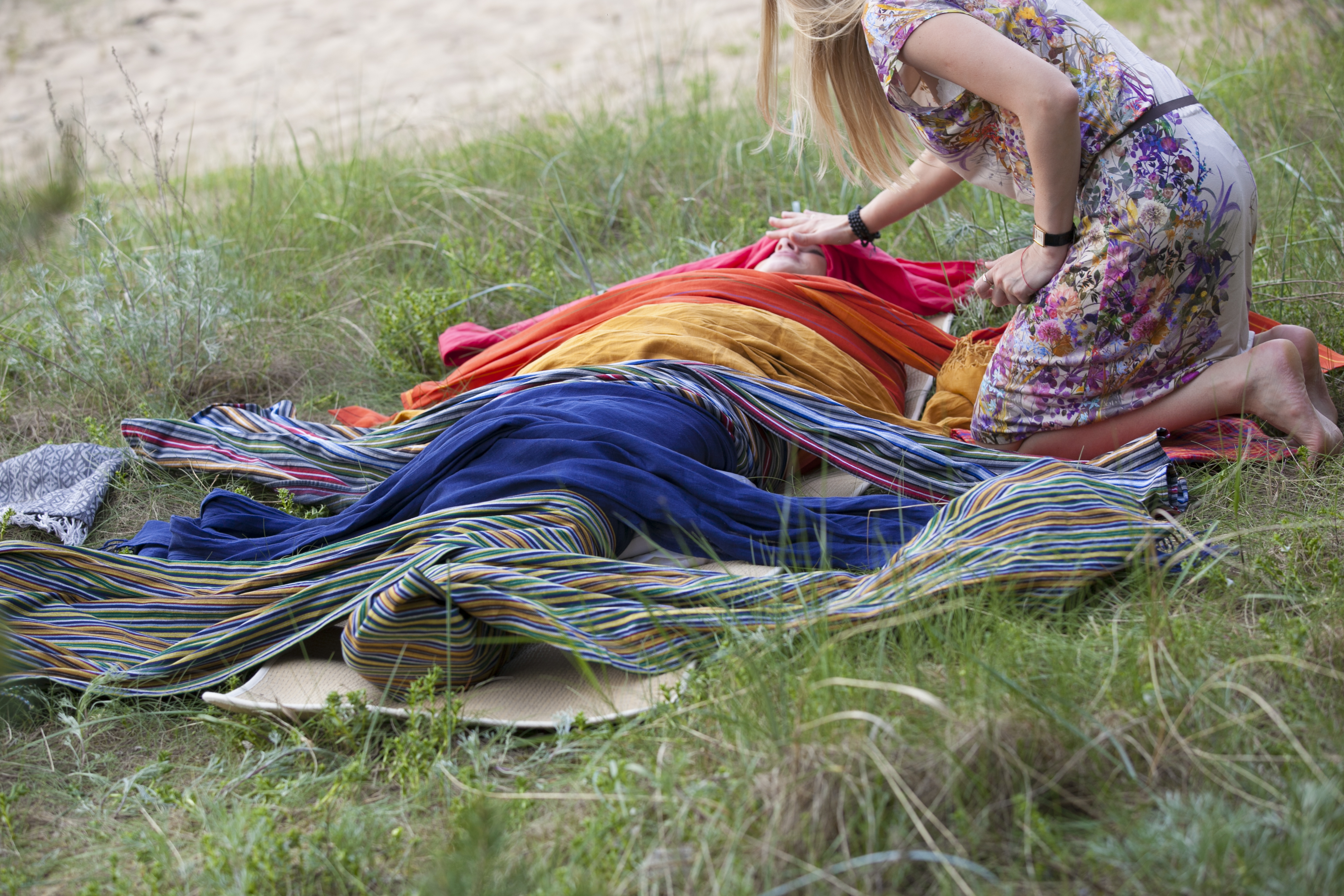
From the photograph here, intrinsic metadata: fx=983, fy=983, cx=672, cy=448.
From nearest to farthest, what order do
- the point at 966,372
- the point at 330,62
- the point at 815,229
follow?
the point at 966,372 < the point at 815,229 < the point at 330,62

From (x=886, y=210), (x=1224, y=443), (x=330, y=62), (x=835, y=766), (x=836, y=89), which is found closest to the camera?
(x=835, y=766)

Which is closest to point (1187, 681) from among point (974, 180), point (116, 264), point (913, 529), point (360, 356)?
point (913, 529)

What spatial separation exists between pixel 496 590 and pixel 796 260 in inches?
63.6

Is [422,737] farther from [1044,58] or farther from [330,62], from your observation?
[330,62]

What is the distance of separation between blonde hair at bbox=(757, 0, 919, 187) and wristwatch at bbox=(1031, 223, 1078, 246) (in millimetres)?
454

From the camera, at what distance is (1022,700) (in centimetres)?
129

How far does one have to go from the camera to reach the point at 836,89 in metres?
2.39

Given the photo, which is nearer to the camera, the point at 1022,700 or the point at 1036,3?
the point at 1022,700

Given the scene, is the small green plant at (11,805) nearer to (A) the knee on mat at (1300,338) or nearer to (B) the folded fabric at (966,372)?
(B) the folded fabric at (966,372)

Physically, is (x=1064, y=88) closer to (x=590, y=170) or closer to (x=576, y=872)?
(x=576, y=872)

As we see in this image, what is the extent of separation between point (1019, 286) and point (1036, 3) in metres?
0.59

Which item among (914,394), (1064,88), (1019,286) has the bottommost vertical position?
(914,394)

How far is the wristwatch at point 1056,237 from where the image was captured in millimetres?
2131

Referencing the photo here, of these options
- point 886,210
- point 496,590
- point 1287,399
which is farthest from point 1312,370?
point 496,590
